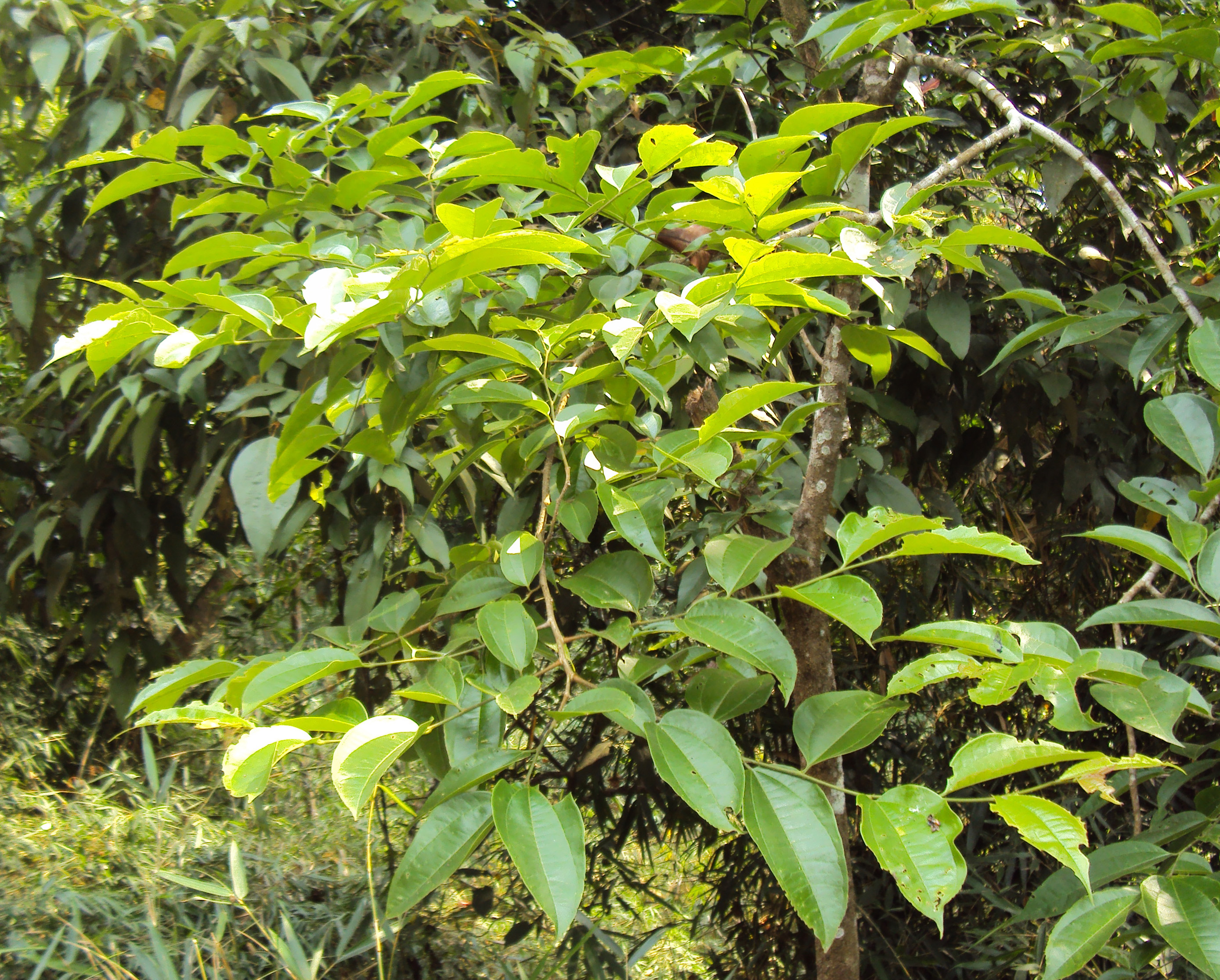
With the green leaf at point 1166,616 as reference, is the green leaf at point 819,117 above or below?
above

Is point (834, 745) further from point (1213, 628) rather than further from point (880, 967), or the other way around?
point (880, 967)

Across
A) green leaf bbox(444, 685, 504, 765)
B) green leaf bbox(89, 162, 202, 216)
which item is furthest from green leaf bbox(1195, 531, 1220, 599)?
green leaf bbox(89, 162, 202, 216)

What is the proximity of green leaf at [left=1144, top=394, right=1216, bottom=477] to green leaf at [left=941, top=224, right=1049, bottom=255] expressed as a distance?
0.44ft

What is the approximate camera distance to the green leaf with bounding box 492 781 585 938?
1.45 ft

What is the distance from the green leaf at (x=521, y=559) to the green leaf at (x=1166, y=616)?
0.34 metres

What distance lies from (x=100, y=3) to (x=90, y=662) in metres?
0.96

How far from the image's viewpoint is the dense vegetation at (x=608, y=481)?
53 cm

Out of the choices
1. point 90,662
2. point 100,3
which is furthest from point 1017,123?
point 90,662

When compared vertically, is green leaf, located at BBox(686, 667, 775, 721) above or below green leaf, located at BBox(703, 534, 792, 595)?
below

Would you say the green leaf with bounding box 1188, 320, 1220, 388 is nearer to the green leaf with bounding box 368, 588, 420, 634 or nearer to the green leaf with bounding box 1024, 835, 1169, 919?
the green leaf with bounding box 1024, 835, 1169, 919

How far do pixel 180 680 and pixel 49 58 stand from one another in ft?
3.07

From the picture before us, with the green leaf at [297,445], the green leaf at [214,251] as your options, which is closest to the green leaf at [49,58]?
the green leaf at [214,251]

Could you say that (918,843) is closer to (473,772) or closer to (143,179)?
(473,772)

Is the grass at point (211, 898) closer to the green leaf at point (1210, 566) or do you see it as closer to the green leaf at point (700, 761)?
the green leaf at point (700, 761)
